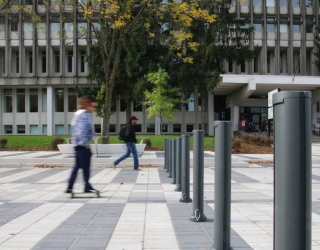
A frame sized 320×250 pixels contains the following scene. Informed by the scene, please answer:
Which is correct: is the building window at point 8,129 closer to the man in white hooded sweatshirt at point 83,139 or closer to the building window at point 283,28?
the building window at point 283,28

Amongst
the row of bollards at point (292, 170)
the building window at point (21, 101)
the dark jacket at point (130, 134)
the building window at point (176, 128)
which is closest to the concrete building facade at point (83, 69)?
the building window at point (21, 101)

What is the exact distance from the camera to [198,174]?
4.82 metres

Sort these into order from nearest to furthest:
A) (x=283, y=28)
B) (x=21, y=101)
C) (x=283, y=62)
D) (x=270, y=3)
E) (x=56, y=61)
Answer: (x=283, y=28), (x=270, y=3), (x=56, y=61), (x=21, y=101), (x=283, y=62)

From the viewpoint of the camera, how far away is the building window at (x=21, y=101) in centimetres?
4450

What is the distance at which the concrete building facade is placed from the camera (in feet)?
135

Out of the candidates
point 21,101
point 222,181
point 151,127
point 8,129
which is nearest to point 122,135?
point 222,181

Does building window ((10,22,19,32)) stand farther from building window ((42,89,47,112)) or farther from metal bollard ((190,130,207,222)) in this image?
metal bollard ((190,130,207,222))

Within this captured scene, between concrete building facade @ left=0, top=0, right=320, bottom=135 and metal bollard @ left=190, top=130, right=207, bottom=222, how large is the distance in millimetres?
33413

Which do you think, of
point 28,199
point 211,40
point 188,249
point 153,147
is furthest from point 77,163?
point 211,40

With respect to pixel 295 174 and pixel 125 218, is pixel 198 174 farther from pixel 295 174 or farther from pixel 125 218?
pixel 295 174

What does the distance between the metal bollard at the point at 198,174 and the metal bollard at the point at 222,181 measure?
3.83ft

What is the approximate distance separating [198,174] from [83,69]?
1604 inches

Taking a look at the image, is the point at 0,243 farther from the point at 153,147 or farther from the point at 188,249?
the point at 153,147

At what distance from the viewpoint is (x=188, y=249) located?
380cm
